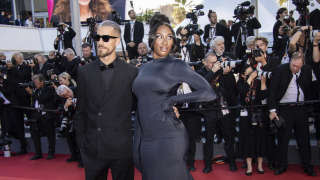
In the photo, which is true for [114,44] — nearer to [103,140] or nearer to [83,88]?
[83,88]

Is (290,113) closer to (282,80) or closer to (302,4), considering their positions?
(282,80)

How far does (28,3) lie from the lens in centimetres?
2253

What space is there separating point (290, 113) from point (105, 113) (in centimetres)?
292

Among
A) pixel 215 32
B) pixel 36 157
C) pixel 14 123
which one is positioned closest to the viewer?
pixel 36 157

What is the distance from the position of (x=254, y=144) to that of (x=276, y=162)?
0.41 meters

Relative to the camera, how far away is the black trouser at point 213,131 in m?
5.02

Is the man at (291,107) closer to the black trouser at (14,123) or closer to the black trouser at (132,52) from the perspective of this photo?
the black trouser at (132,52)

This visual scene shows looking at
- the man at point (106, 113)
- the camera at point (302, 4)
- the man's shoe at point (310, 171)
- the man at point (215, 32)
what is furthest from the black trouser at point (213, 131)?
the man at point (215, 32)

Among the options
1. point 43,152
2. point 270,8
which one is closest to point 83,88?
point 43,152

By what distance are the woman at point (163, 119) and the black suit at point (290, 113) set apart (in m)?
2.45

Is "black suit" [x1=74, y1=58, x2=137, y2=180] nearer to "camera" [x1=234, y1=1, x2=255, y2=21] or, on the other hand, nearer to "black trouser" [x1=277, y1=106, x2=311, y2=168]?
"black trouser" [x1=277, y1=106, x2=311, y2=168]

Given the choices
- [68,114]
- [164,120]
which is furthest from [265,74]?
[68,114]

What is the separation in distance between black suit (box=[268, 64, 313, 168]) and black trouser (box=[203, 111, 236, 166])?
714 millimetres

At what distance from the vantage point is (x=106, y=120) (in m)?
2.80
